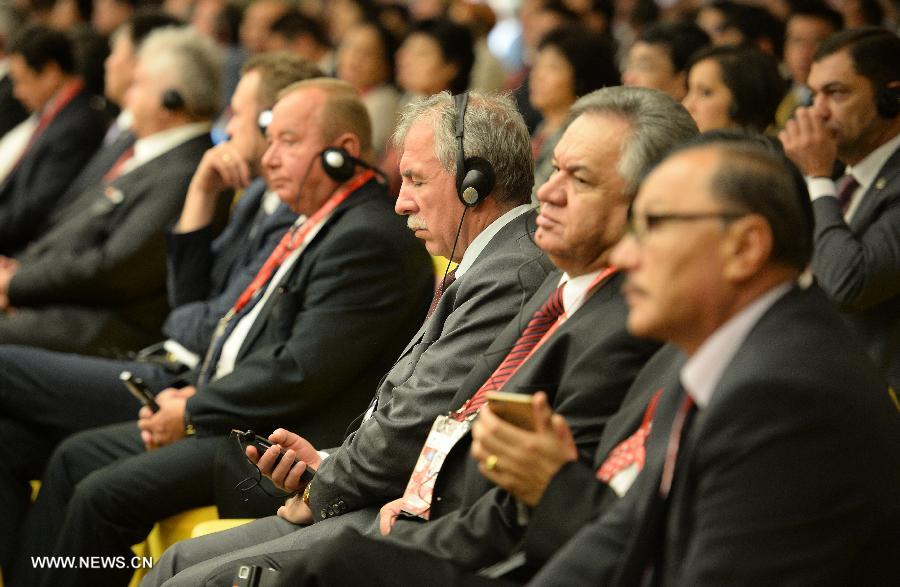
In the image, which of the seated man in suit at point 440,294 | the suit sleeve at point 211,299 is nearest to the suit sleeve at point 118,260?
the suit sleeve at point 211,299

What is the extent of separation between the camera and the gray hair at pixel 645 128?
2195 mm

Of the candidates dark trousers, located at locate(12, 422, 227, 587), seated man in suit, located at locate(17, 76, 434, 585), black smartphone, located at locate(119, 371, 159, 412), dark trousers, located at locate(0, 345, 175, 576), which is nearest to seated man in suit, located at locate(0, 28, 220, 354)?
dark trousers, located at locate(0, 345, 175, 576)

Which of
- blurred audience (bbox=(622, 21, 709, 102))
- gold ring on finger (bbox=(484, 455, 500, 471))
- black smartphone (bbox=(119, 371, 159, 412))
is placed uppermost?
blurred audience (bbox=(622, 21, 709, 102))

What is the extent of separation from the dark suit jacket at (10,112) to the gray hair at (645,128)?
4.86 metres

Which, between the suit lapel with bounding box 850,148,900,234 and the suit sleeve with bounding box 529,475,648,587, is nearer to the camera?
the suit sleeve with bounding box 529,475,648,587

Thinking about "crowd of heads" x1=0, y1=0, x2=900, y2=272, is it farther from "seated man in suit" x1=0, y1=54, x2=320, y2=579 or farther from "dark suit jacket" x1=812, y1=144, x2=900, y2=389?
"dark suit jacket" x1=812, y1=144, x2=900, y2=389

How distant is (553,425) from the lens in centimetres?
184

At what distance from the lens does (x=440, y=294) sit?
2893mm

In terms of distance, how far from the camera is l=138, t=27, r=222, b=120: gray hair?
441 centimetres

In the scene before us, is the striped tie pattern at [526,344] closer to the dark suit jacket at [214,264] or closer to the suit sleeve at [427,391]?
the suit sleeve at [427,391]

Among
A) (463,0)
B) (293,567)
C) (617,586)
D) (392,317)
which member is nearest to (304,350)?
(392,317)

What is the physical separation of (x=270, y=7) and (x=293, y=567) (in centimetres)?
646

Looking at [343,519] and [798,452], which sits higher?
[798,452]

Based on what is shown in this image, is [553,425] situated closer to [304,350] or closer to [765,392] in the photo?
[765,392]
